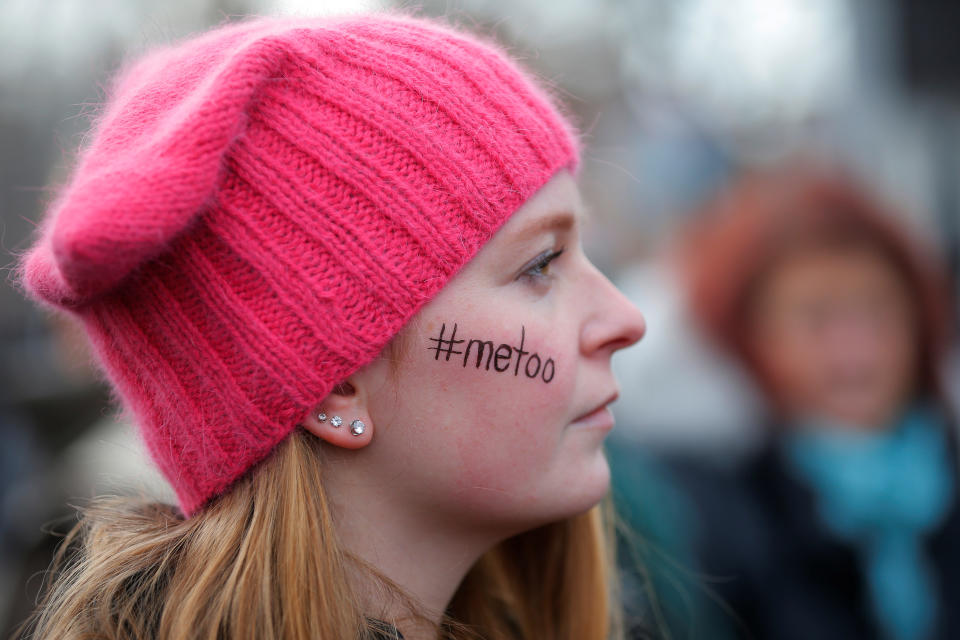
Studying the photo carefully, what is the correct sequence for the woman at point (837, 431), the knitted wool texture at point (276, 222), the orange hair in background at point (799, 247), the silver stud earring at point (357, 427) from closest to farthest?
the knitted wool texture at point (276, 222) → the silver stud earring at point (357, 427) → the woman at point (837, 431) → the orange hair in background at point (799, 247)

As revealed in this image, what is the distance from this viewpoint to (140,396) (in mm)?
1577

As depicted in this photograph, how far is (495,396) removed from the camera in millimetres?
1504

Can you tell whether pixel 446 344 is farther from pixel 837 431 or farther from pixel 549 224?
pixel 837 431

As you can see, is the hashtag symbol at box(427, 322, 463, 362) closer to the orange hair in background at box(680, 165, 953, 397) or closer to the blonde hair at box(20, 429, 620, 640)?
the blonde hair at box(20, 429, 620, 640)

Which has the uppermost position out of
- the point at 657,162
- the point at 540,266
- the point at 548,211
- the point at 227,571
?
the point at 657,162

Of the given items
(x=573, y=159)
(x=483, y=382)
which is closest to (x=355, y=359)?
(x=483, y=382)

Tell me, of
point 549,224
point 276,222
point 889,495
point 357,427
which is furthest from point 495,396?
point 889,495

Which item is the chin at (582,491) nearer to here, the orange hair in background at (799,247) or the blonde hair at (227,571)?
Answer: the blonde hair at (227,571)

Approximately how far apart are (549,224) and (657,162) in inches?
295

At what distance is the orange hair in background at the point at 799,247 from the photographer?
302cm

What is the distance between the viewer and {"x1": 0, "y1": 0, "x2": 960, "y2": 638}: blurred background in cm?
307

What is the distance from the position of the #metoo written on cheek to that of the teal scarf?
1944mm

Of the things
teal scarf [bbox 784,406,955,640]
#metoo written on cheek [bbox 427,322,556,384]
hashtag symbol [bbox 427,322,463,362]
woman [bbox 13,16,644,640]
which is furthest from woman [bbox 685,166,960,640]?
hashtag symbol [bbox 427,322,463,362]

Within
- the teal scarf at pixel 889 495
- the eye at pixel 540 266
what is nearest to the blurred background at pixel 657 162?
the teal scarf at pixel 889 495
